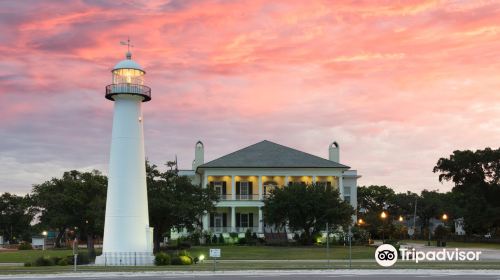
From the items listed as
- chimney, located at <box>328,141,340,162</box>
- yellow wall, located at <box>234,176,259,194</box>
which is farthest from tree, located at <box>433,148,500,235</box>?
yellow wall, located at <box>234,176,259,194</box>

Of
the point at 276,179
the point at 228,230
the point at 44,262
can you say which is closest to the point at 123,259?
the point at 44,262

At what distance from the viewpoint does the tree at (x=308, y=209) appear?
63.7m

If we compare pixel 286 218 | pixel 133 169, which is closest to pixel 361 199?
pixel 286 218

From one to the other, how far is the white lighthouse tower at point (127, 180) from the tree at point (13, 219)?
2897 inches

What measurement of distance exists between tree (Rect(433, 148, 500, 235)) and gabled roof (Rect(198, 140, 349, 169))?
13.5m

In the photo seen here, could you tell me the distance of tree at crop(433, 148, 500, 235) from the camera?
7525 centimetres

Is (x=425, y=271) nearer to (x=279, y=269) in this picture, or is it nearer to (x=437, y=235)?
(x=279, y=269)

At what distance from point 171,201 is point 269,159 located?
90.0 feet

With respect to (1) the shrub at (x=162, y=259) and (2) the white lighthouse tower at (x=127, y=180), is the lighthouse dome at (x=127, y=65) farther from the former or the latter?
(1) the shrub at (x=162, y=259)

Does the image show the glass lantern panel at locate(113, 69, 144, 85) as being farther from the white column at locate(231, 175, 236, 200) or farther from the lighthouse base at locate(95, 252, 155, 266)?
the white column at locate(231, 175, 236, 200)

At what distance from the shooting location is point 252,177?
80.9 meters

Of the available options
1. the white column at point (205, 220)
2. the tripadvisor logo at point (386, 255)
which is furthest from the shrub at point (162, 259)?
the white column at point (205, 220)

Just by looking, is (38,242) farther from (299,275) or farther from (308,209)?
(299,275)

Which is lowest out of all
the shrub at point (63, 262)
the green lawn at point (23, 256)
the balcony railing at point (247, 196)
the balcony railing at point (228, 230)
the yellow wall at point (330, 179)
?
the green lawn at point (23, 256)
